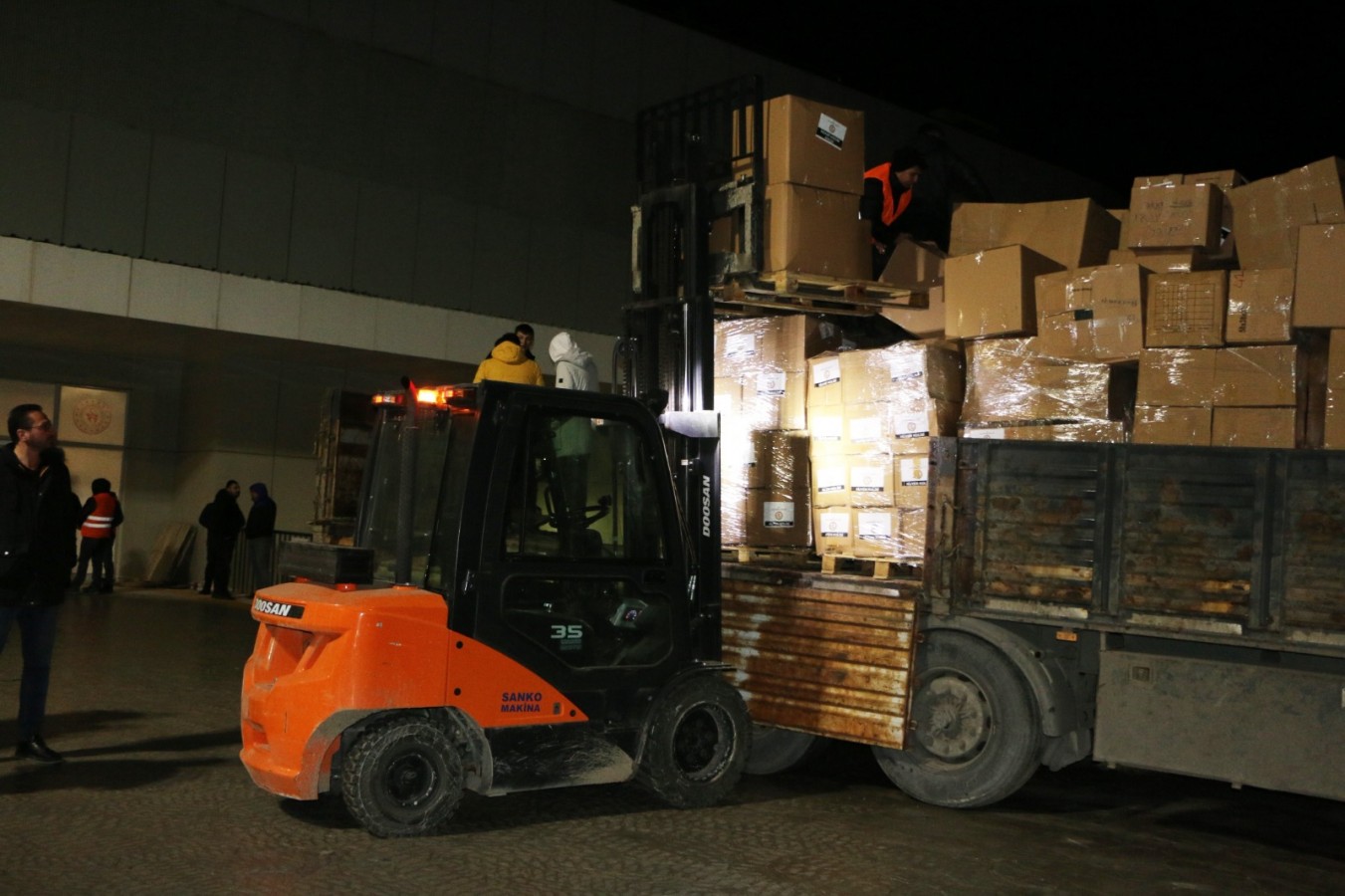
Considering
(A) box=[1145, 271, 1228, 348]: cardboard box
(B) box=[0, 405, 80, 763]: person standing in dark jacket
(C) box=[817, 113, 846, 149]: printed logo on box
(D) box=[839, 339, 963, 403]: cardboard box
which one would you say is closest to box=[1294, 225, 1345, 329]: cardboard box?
(A) box=[1145, 271, 1228, 348]: cardboard box

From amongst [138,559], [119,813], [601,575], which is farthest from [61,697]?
[138,559]

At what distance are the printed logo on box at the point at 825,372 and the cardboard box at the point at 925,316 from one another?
0.63m

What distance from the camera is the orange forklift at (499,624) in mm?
5434

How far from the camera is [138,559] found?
19.6 metres

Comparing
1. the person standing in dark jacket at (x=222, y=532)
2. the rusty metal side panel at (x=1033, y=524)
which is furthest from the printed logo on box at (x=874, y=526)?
the person standing in dark jacket at (x=222, y=532)

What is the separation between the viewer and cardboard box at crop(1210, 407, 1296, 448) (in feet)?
20.6

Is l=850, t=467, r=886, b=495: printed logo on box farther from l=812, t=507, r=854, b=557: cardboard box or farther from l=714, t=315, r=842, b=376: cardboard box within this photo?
l=714, t=315, r=842, b=376: cardboard box

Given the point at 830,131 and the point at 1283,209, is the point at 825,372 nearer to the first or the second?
the point at 830,131

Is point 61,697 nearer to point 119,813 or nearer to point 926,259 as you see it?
point 119,813

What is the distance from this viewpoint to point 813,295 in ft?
24.8

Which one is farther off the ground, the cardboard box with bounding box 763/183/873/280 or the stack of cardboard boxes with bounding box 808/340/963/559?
the cardboard box with bounding box 763/183/873/280

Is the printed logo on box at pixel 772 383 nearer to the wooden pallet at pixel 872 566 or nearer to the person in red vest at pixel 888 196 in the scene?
the person in red vest at pixel 888 196

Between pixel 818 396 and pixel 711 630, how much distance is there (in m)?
1.80

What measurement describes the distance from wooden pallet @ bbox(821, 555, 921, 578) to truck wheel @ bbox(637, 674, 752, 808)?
1.09 meters
